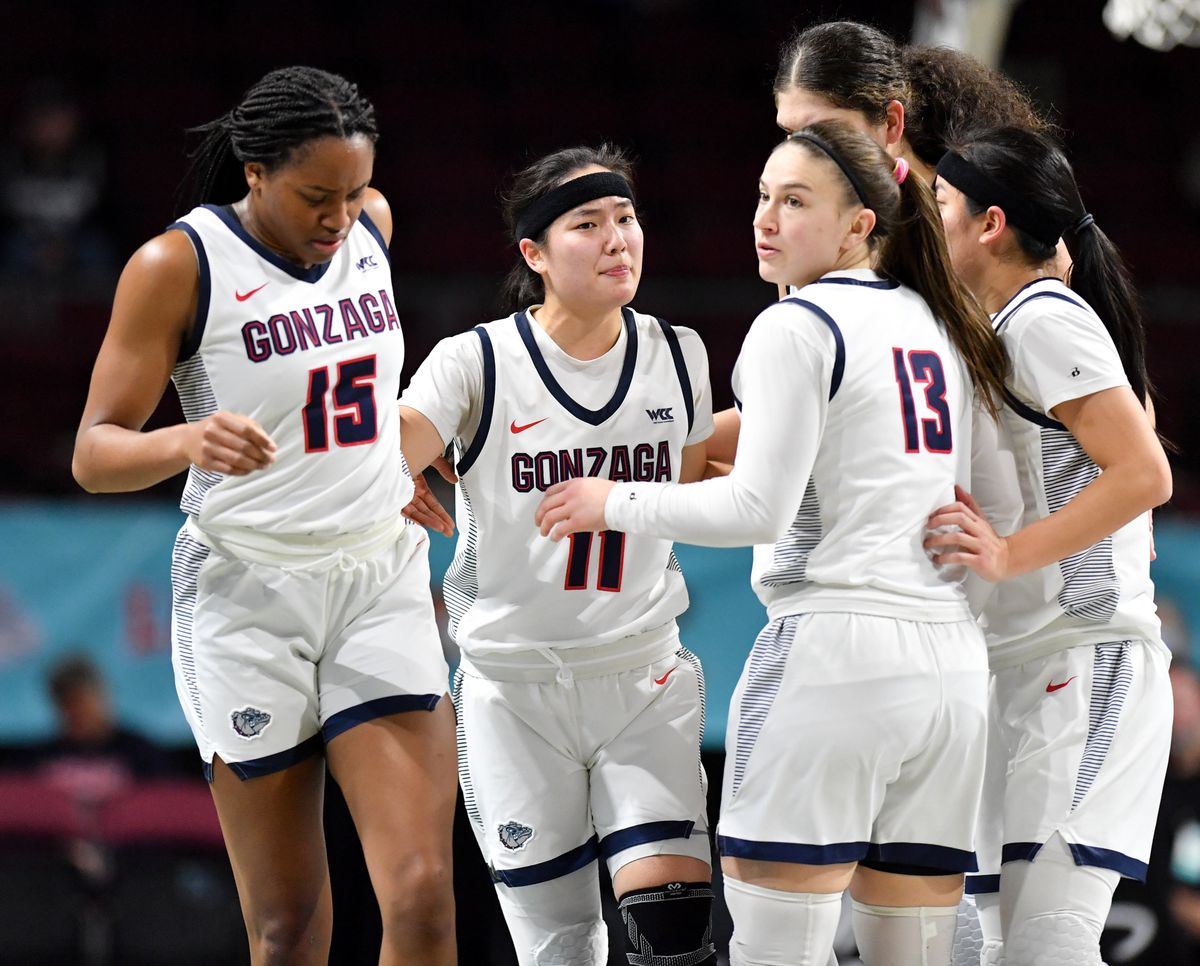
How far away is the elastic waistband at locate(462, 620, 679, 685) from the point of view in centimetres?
367

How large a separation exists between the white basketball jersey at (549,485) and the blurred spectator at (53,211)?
6.22 metres

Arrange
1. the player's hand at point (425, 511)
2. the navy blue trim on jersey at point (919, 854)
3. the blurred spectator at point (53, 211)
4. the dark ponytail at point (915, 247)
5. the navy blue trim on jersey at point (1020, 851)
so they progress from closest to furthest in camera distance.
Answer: the navy blue trim on jersey at point (919, 854) → the dark ponytail at point (915, 247) → the navy blue trim on jersey at point (1020, 851) → the player's hand at point (425, 511) → the blurred spectator at point (53, 211)

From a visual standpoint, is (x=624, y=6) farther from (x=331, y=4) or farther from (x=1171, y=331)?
(x=1171, y=331)

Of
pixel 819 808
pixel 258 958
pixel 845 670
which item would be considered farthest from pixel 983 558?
pixel 258 958

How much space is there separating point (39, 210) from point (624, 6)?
5.58m

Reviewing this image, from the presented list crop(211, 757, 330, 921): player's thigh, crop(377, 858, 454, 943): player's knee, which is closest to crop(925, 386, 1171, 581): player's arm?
crop(377, 858, 454, 943): player's knee

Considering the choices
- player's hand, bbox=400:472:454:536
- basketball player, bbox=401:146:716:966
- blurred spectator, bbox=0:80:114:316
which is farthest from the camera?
blurred spectator, bbox=0:80:114:316

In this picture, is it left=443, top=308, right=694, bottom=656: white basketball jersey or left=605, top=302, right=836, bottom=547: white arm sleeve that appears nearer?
left=605, top=302, right=836, bottom=547: white arm sleeve

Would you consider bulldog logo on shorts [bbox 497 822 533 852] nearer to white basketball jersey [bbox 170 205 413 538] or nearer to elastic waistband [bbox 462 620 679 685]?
elastic waistband [bbox 462 620 679 685]

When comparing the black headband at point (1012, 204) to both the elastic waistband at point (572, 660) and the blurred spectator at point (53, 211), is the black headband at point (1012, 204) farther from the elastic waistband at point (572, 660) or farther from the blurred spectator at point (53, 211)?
the blurred spectator at point (53, 211)

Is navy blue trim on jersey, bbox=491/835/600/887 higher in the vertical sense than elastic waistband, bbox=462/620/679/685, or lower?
lower

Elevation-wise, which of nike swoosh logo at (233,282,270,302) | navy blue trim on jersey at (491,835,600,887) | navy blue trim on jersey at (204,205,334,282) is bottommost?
navy blue trim on jersey at (491,835,600,887)

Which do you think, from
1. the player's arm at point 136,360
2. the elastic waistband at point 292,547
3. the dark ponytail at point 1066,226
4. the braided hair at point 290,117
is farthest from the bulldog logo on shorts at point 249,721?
the dark ponytail at point 1066,226

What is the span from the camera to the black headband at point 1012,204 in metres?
3.45
